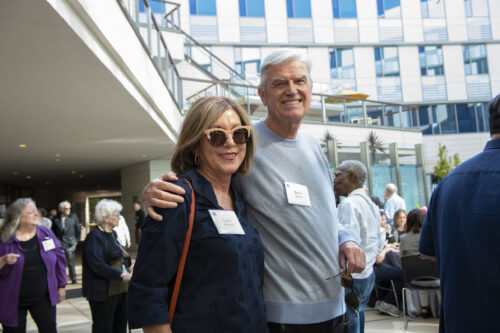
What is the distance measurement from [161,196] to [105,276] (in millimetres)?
3174

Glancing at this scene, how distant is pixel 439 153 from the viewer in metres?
24.7

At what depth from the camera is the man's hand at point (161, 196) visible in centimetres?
152

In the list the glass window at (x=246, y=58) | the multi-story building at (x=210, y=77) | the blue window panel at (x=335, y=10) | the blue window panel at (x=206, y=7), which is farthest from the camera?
the blue window panel at (x=335, y=10)

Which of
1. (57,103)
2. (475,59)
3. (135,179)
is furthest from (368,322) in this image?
(475,59)

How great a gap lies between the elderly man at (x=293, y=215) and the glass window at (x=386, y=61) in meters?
26.1

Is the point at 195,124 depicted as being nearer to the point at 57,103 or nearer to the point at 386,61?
the point at 57,103

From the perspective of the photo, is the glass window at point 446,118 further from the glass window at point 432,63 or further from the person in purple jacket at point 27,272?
the person in purple jacket at point 27,272

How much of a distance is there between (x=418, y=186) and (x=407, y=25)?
47.9 feet

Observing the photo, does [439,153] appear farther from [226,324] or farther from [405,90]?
[226,324]

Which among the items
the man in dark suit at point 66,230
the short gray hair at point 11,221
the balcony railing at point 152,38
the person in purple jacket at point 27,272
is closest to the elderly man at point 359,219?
the person in purple jacket at point 27,272

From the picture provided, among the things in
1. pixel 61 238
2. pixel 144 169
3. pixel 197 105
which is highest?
pixel 144 169

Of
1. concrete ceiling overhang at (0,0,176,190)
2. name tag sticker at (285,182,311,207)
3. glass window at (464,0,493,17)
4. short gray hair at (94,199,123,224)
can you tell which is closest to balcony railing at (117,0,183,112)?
concrete ceiling overhang at (0,0,176,190)

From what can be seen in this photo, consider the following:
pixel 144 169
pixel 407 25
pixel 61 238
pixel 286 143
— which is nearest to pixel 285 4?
pixel 407 25

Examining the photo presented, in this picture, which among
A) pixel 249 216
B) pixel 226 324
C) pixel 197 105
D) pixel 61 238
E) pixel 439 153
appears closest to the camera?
pixel 226 324
